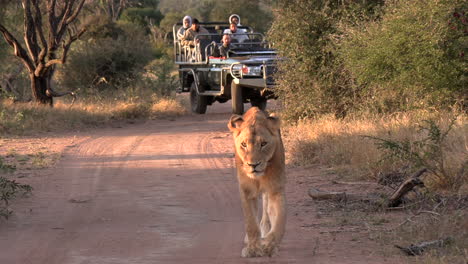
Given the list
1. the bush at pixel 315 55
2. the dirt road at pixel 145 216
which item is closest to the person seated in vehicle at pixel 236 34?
the bush at pixel 315 55

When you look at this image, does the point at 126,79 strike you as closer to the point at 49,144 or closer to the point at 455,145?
the point at 49,144

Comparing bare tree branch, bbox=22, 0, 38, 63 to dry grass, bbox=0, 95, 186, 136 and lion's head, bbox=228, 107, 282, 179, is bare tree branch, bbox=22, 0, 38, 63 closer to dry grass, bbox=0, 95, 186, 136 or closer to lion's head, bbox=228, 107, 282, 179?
dry grass, bbox=0, 95, 186, 136

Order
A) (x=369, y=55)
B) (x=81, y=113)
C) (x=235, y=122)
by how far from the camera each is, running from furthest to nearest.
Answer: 1. (x=81, y=113)
2. (x=369, y=55)
3. (x=235, y=122)

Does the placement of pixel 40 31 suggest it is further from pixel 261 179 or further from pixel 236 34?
pixel 261 179

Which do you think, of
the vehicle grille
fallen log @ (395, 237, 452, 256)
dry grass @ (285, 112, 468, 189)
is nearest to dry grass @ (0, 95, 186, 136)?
the vehicle grille

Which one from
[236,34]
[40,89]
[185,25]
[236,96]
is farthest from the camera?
[185,25]

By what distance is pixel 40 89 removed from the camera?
70.0 ft

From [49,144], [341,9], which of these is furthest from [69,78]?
[341,9]

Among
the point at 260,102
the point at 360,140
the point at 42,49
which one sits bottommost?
the point at 260,102

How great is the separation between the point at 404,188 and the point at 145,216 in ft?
8.69

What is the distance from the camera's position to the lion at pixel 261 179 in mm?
6129

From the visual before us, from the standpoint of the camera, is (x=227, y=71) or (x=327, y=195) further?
(x=227, y=71)

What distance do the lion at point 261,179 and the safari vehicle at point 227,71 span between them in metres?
10.5

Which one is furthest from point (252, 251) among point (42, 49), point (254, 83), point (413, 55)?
point (42, 49)
